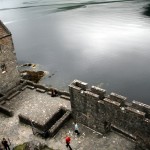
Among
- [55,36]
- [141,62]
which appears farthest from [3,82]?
[55,36]

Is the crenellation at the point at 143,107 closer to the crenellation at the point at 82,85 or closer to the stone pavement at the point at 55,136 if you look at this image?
the stone pavement at the point at 55,136

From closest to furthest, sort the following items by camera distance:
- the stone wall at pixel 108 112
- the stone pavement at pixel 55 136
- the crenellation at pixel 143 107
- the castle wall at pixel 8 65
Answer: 1. the crenellation at pixel 143 107
2. the stone wall at pixel 108 112
3. the stone pavement at pixel 55 136
4. the castle wall at pixel 8 65

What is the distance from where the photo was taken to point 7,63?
36906mm

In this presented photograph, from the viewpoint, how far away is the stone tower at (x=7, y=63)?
116ft

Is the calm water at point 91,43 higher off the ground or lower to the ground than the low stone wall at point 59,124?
lower

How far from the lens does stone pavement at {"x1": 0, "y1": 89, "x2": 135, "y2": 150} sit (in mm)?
26203

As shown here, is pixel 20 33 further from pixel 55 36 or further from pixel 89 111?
pixel 89 111

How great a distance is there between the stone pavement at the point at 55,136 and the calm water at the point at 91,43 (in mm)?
13759

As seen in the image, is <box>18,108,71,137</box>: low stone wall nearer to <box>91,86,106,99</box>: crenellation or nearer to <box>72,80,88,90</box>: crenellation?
<box>72,80,88,90</box>: crenellation

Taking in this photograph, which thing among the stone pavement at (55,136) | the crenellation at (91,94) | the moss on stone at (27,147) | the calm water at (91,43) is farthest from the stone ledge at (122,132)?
the calm water at (91,43)

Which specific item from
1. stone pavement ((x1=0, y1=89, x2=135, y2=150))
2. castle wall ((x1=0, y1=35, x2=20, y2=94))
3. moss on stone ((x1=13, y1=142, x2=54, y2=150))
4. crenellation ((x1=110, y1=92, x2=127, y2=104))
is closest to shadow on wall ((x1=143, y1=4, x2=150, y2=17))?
castle wall ((x1=0, y1=35, x2=20, y2=94))

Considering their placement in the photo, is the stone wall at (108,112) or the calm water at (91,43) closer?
the stone wall at (108,112)

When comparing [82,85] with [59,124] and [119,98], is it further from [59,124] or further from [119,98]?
[59,124]

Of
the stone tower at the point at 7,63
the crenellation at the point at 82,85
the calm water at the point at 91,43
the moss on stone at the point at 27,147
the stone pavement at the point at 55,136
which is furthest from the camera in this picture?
the calm water at the point at 91,43
